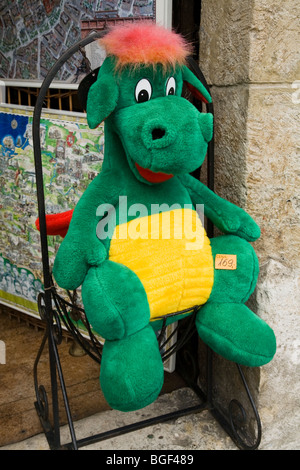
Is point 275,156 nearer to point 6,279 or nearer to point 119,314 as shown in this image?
point 119,314

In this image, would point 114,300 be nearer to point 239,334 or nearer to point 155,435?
point 239,334

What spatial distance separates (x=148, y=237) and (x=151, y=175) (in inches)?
6.8

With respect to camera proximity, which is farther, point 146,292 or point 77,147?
point 77,147

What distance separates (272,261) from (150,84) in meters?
0.77

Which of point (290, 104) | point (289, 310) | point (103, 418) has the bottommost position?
point (103, 418)

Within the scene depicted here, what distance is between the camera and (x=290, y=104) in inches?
64.9

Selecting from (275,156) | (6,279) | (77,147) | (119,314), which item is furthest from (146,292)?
(6,279)

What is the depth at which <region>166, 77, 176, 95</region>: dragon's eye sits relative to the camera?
4.36 feet

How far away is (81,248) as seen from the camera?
4.29 ft

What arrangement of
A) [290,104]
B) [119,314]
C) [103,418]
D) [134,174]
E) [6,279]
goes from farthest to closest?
[6,279] → [103,418] → [290,104] → [134,174] → [119,314]

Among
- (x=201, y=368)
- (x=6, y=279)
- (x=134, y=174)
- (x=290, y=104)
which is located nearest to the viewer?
(x=134, y=174)

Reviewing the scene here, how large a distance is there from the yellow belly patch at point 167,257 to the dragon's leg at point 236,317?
4 centimetres

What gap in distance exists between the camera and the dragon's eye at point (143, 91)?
1290 mm

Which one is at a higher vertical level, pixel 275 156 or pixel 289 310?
pixel 275 156
